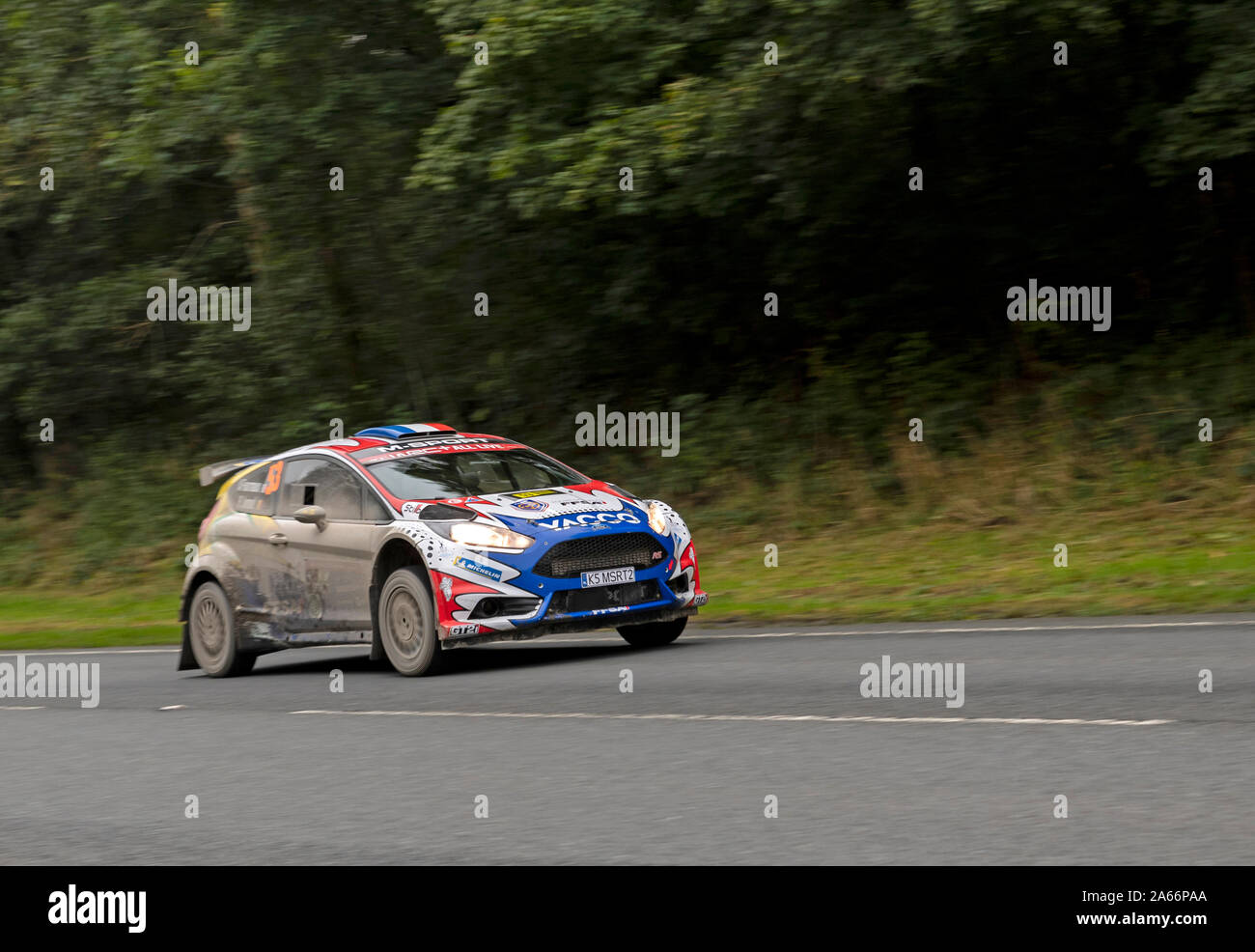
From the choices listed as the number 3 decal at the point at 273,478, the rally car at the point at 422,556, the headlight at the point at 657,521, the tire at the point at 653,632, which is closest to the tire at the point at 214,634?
the rally car at the point at 422,556

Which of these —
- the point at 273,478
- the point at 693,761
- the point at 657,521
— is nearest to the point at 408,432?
the point at 273,478

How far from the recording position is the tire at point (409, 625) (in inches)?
475

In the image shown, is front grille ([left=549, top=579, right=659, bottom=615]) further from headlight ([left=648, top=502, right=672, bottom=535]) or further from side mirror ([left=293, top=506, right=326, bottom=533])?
side mirror ([left=293, top=506, right=326, bottom=533])

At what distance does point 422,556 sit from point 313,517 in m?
1.44

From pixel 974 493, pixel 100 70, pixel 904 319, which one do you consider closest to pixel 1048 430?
pixel 974 493

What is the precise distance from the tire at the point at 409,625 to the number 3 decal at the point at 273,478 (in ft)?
6.58

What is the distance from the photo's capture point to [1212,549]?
15.7 metres

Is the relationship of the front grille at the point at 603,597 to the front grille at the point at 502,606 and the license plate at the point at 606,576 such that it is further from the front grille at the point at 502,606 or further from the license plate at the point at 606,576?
the front grille at the point at 502,606

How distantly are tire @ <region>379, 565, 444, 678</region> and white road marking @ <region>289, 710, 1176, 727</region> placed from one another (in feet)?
4.10

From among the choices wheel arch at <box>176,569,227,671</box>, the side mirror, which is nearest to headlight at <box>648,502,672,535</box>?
the side mirror

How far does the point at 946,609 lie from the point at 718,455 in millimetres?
9038

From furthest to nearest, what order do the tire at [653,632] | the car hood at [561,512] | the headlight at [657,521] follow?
1. the tire at [653,632]
2. the headlight at [657,521]
3. the car hood at [561,512]

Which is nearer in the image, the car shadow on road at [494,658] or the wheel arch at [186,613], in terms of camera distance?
the car shadow on road at [494,658]

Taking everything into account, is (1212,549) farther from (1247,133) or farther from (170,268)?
(170,268)
